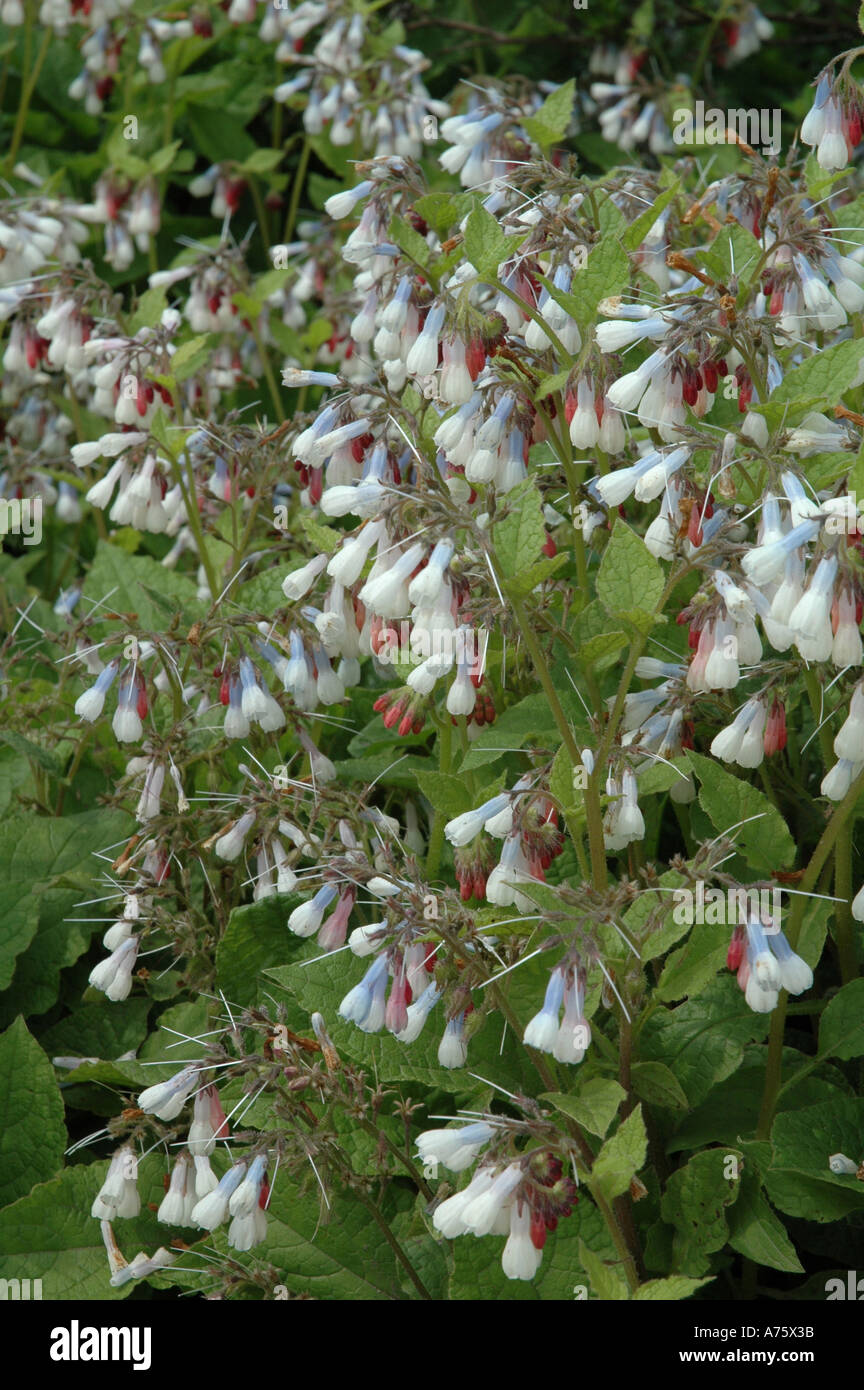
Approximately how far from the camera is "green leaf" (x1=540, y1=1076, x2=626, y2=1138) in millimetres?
1886

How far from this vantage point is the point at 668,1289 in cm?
188

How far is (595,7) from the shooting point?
19.4 ft

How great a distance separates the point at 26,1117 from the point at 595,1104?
1214mm

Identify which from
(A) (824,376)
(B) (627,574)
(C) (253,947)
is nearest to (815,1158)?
(B) (627,574)

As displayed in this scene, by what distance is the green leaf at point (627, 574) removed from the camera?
2.03m

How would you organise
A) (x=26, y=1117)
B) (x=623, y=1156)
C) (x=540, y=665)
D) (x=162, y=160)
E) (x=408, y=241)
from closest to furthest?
(x=623, y=1156) → (x=540, y=665) → (x=408, y=241) → (x=26, y=1117) → (x=162, y=160)

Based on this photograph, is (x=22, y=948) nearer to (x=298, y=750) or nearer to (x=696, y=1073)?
(x=298, y=750)

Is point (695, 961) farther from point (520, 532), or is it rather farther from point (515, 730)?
point (520, 532)

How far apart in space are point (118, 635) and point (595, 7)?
4.47 meters

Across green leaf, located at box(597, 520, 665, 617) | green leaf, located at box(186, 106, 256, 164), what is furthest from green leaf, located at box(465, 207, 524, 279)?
green leaf, located at box(186, 106, 256, 164)

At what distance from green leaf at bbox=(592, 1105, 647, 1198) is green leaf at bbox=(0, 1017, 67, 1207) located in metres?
1.17

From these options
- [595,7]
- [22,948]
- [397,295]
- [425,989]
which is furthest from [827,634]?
[595,7]

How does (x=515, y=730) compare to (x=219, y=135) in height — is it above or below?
below

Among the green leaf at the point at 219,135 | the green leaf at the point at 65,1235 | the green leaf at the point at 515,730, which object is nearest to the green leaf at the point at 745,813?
the green leaf at the point at 515,730
